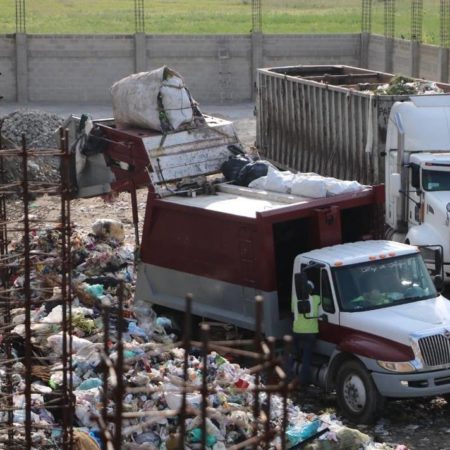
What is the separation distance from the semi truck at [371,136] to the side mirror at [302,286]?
366 cm

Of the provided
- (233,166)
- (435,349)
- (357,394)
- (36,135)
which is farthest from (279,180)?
(36,135)

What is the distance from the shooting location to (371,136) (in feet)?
63.8

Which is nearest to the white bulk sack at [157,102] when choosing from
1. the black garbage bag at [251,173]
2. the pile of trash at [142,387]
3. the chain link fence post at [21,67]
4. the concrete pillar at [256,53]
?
the black garbage bag at [251,173]

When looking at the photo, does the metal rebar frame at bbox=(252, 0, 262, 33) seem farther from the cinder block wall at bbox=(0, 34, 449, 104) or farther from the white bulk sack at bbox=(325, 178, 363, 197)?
the white bulk sack at bbox=(325, 178, 363, 197)

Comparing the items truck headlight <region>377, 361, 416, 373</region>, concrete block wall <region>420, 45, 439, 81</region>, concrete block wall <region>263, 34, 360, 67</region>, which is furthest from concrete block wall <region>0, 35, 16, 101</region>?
truck headlight <region>377, 361, 416, 373</region>

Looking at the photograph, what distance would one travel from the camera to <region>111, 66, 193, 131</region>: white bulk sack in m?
16.3

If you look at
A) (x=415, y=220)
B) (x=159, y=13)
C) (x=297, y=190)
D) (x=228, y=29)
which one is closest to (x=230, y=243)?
(x=297, y=190)

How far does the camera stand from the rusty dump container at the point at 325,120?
64.1ft

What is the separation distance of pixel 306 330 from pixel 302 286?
1.64 feet

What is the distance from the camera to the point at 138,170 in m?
16.0

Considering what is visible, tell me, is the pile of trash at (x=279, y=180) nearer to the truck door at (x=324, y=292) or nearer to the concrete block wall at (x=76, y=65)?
the truck door at (x=324, y=292)

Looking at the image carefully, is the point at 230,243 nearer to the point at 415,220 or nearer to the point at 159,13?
the point at 415,220

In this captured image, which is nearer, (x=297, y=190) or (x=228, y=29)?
(x=297, y=190)

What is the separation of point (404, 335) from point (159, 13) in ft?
149
